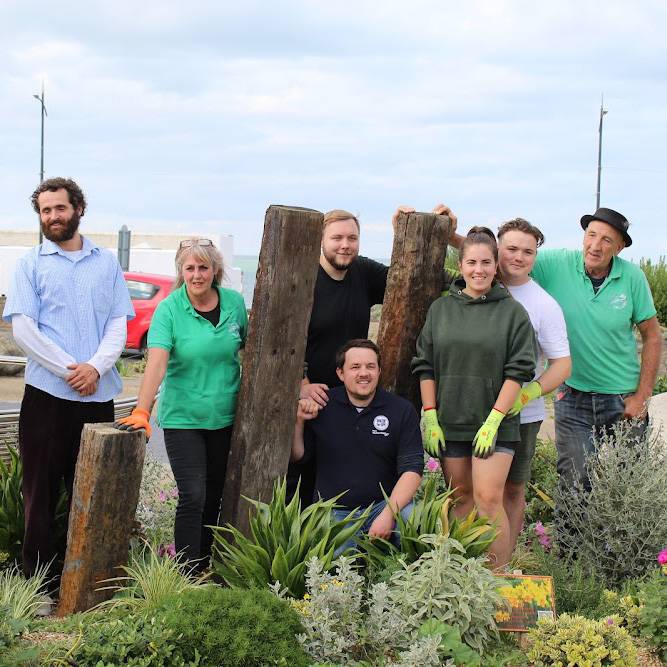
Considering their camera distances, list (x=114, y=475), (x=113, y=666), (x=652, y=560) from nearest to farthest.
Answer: (x=113, y=666) < (x=114, y=475) < (x=652, y=560)

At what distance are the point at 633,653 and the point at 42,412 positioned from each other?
10.7 feet

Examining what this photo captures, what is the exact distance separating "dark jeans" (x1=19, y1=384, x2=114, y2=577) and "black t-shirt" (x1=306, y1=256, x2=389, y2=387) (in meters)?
1.19

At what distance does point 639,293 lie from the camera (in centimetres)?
593

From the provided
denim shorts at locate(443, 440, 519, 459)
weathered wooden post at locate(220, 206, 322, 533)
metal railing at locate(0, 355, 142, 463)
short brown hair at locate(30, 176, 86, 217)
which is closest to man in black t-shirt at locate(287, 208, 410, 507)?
weathered wooden post at locate(220, 206, 322, 533)

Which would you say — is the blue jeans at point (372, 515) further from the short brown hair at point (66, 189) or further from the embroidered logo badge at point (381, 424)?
the short brown hair at point (66, 189)

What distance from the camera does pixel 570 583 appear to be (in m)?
5.55

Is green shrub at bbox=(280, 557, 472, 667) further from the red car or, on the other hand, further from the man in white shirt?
the red car

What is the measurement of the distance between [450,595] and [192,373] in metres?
1.75

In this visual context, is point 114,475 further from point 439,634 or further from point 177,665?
point 439,634

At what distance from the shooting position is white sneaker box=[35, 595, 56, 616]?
200 inches

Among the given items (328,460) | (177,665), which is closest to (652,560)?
(328,460)

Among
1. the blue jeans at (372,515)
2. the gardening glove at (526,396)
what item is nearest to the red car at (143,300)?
the blue jeans at (372,515)

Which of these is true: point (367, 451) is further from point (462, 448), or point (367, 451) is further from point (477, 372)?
point (477, 372)

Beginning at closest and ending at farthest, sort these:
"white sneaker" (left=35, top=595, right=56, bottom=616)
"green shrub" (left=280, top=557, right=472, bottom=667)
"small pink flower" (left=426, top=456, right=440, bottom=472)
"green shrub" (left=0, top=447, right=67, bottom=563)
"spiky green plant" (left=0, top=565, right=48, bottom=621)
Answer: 1. "green shrub" (left=280, top=557, right=472, bottom=667)
2. "spiky green plant" (left=0, top=565, right=48, bottom=621)
3. "white sneaker" (left=35, top=595, right=56, bottom=616)
4. "green shrub" (left=0, top=447, right=67, bottom=563)
5. "small pink flower" (left=426, top=456, right=440, bottom=472)
